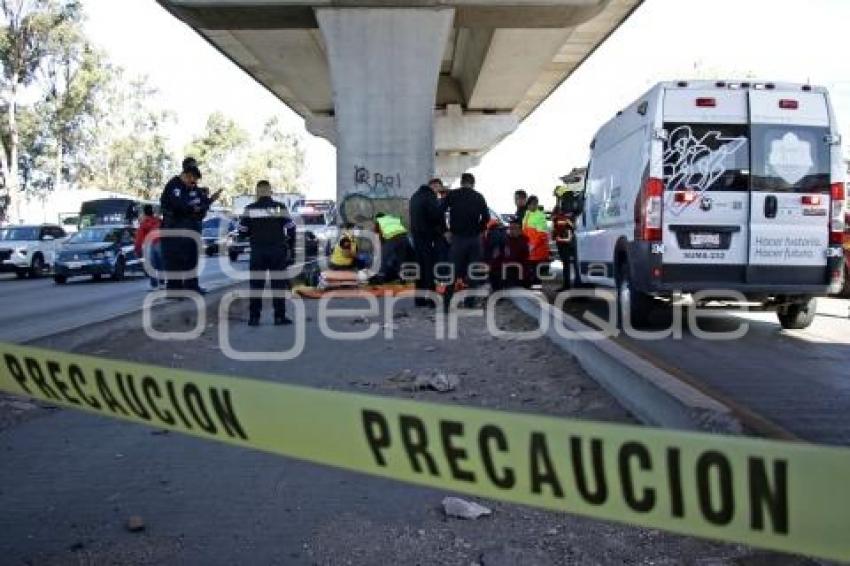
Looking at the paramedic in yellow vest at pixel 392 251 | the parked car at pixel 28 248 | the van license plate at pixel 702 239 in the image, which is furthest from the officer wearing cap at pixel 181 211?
the parked car at pixel 28 248

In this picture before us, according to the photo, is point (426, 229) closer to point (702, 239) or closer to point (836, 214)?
point (702, 239)

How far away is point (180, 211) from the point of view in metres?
11.6

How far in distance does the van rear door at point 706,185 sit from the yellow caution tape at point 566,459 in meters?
7.06

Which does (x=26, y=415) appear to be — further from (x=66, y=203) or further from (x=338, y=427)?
(x=66, y=203)

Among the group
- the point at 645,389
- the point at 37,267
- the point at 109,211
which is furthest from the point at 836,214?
the point at 109,211

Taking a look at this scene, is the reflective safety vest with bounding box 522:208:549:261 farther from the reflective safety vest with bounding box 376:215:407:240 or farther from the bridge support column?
the bridge support column

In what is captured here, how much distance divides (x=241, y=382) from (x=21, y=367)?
1.17 meters

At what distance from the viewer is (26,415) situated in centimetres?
631

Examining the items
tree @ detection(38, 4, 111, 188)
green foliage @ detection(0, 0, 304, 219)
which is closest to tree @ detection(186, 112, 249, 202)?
green foliage @ detection(0, 0, 304, 219)

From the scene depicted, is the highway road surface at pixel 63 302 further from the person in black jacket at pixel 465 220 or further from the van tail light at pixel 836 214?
the van tail light at pixel 836 214

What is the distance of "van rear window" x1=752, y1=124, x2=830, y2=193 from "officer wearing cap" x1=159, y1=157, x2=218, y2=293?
270 inches

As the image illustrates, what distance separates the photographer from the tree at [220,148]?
9650cm

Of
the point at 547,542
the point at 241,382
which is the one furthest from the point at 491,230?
the point at 241,382

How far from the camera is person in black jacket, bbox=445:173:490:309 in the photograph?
41.0 feet
